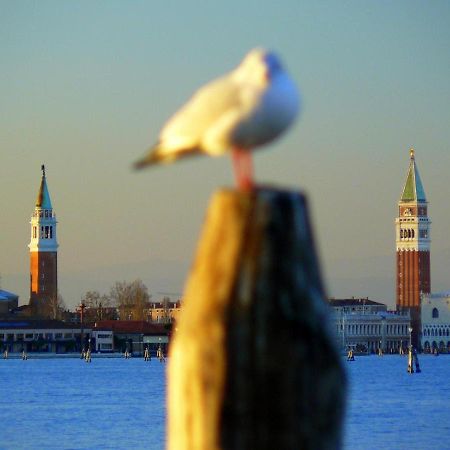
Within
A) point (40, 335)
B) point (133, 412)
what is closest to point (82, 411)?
point (133, 412)

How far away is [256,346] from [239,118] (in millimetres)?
734

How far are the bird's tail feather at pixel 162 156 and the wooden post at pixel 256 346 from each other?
0.45 meters

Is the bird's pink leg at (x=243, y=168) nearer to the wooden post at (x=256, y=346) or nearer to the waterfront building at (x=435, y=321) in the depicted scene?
the wooden post at (x=256, y=346)

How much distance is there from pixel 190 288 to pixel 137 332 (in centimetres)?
12135

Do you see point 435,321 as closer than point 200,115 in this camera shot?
No

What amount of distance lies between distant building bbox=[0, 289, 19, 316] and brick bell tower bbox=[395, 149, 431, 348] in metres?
31.3

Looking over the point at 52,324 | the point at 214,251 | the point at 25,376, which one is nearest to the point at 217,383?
the point at 214,251

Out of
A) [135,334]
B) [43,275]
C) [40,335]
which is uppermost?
[43,275]

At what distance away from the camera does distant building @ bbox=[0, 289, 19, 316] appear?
132 m

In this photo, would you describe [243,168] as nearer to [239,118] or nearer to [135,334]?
[239,118]

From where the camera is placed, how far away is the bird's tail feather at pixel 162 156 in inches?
157

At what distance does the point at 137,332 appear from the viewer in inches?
4902

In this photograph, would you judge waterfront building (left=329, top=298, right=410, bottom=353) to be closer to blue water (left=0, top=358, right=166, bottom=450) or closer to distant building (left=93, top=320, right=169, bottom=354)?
distant building (left=93, top=320, right=169, bottom=354)

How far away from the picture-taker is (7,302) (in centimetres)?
13438
